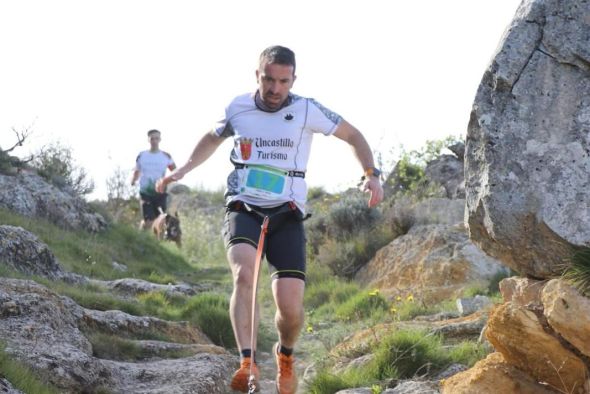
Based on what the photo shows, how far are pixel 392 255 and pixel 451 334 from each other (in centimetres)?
508

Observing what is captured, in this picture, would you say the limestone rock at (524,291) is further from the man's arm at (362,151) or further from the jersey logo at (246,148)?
the jersey logo at (246,148)

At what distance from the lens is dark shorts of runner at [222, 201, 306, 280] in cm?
584

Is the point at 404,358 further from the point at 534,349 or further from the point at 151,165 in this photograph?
the point at 151,165

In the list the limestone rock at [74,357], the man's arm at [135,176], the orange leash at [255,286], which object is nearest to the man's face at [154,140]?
the man's arm at [135,176]

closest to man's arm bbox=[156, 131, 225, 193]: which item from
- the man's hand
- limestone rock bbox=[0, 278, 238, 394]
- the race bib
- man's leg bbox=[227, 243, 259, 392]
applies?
the race bib

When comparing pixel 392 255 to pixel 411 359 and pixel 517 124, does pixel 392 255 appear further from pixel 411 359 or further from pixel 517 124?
pixel 517 124

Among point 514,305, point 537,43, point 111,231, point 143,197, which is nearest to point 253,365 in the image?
point 514,305

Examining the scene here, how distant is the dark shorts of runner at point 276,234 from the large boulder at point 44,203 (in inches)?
288

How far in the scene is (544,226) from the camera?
4.96m

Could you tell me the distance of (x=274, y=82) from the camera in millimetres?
5934

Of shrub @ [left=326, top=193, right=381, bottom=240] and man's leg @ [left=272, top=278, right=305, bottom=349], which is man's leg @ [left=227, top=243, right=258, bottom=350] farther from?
shrub @ [left=326, top=193, right=381, bottom=240]

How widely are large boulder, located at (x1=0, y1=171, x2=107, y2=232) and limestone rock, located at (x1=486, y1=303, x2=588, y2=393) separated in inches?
344

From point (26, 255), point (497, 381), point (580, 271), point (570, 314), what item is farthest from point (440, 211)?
point (570, 314)

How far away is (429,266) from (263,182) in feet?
19.7
